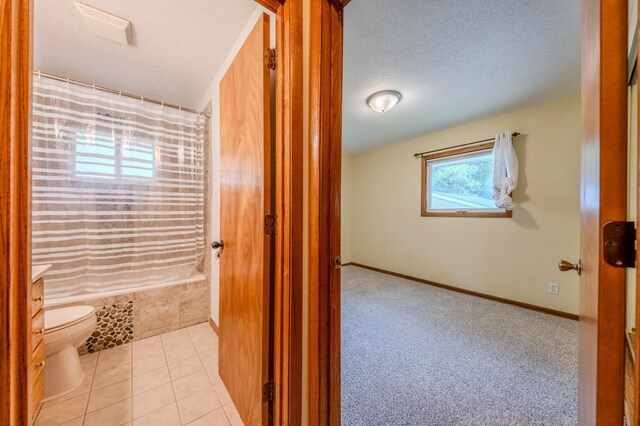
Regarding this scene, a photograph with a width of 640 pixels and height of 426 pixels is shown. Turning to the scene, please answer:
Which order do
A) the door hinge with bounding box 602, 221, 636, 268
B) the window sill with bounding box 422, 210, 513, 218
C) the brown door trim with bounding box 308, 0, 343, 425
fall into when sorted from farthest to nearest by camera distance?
the window sill with bounding box 422, 210, 513, 218 < the brown door trim with bounding box 308, 0, 343, 425 < the door hinge with bounding box 602, 221, 636, 268

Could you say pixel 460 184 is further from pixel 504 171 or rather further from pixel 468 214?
pixel 504 171

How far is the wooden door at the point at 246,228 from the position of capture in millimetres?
1021

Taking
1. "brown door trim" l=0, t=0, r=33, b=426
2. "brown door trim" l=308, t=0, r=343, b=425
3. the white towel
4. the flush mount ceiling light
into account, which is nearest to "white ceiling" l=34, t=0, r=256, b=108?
"brown door trim" l=308, t=0, r=343, b=425

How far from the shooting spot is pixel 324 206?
0.90 metres

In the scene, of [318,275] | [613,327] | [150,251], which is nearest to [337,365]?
[318,275]

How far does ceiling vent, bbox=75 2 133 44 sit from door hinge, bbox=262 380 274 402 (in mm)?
2196

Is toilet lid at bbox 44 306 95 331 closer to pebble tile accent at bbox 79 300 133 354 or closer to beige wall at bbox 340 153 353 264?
pebble tile accent at bbox 79 300 133 354

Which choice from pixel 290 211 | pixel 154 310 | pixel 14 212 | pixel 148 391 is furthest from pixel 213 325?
pixel 14 212

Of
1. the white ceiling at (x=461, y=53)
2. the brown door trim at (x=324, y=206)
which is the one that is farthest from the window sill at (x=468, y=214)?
the brown door trim at (x=324, y=206)

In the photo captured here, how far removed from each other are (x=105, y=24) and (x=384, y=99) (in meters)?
2.14

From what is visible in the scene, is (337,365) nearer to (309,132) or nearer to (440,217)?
(309,132)

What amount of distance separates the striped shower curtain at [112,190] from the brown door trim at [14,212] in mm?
1910

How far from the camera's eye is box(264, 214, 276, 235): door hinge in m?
1.02

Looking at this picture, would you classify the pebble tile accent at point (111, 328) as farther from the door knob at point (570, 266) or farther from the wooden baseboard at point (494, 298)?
the wooden baseboard at point (494, 298)
